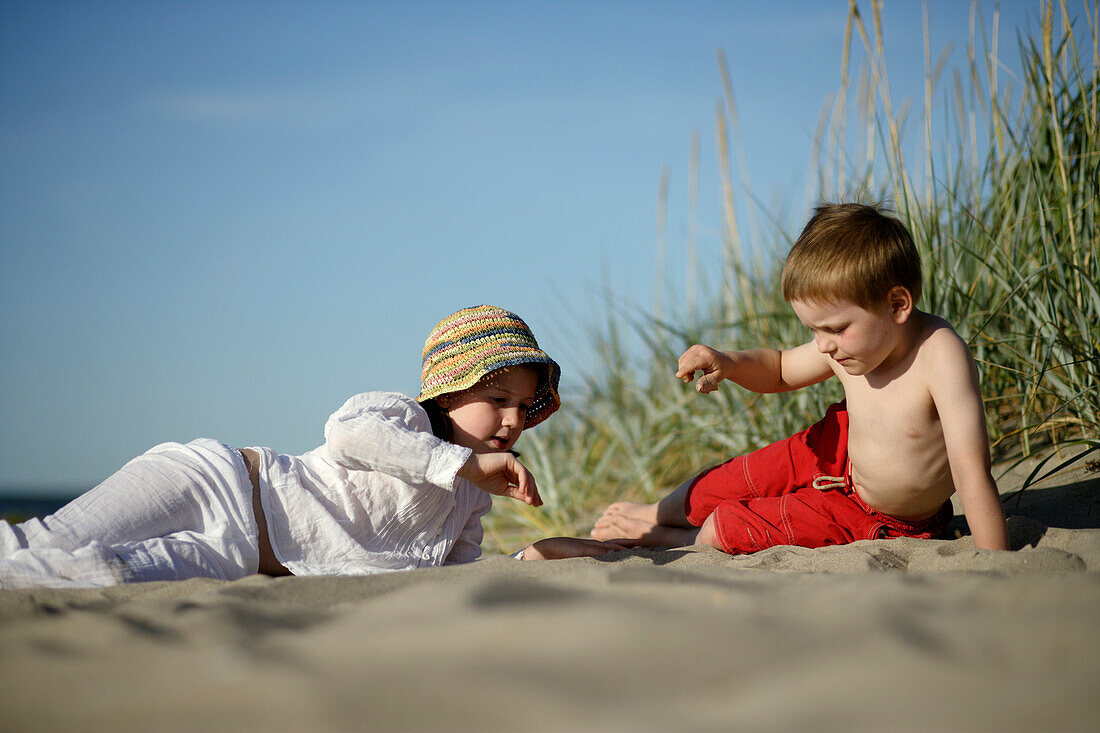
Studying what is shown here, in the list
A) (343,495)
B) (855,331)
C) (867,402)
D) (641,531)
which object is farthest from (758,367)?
(343,495)

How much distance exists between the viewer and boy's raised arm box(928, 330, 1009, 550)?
1701mm

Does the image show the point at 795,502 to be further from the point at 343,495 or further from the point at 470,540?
the point at 343,495

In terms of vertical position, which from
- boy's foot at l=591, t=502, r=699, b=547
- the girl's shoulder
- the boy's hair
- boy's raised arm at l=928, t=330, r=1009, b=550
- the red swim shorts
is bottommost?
boy's foot at l=591, t=502, r=699, b=547

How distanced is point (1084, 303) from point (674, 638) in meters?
2.16

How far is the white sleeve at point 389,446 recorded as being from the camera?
1942 millimetres

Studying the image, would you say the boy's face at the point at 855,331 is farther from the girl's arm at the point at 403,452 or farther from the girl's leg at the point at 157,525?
the girl's leg at the point at 157,525

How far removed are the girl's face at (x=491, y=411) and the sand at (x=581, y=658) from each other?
1011mm

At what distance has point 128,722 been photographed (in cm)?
87

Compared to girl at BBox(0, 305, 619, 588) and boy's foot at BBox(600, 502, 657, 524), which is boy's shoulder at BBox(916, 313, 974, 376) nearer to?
girl at BBox(0, 305, 619, 588)

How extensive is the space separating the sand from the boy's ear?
89cm

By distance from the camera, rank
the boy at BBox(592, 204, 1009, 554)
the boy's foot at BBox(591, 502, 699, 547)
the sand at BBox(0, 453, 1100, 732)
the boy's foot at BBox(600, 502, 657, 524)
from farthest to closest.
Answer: the boy's foot at BBox(600, 502, 657, 524), the boy's foot at BBox(591, 502, 699, 547), the boy at BBox(592, 204, 1009, 554), the sand at BBox(0, 453, 1100, 732)

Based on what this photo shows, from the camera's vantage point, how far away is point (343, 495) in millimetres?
2139

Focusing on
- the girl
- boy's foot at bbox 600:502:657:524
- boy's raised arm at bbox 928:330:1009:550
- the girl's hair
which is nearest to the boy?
boy's raised arm at bbox 928:330:1009:550

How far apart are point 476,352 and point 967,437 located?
1.26 m
